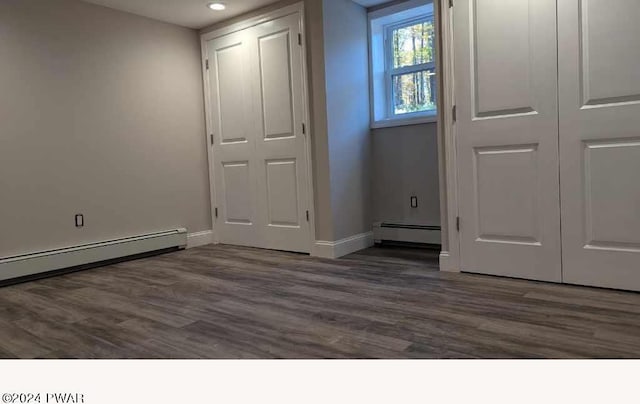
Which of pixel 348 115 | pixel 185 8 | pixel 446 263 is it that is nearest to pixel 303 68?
pixel 348 115

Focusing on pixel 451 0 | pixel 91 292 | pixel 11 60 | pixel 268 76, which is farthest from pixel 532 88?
pixel 11 60

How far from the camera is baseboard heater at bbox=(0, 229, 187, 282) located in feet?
10.8

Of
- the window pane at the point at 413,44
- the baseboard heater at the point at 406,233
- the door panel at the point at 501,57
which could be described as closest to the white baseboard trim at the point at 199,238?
the baseboard heater at the point at 406,233

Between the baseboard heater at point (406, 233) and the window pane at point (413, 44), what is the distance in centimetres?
138

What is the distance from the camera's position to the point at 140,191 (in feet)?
13.4

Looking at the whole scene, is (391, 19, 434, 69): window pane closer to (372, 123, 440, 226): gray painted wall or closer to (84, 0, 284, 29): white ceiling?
(372, 123, 440, 226): gray painted wall

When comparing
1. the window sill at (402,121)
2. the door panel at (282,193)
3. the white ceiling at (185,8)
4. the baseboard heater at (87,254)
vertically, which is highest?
the white ceiling at (185,8)

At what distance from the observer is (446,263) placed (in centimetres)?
311

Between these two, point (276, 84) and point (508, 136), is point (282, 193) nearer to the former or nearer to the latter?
point (276, 84)

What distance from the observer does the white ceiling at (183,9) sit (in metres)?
3.76

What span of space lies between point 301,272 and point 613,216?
1.89m

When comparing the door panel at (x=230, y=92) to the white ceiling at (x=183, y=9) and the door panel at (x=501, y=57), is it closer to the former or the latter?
the white ceiling at (x=183, y=9)

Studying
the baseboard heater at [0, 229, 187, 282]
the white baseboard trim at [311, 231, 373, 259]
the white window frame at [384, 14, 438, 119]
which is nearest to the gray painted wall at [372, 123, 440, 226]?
the white window frame at [384, 14, 438, 119]

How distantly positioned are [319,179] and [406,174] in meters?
0.78
